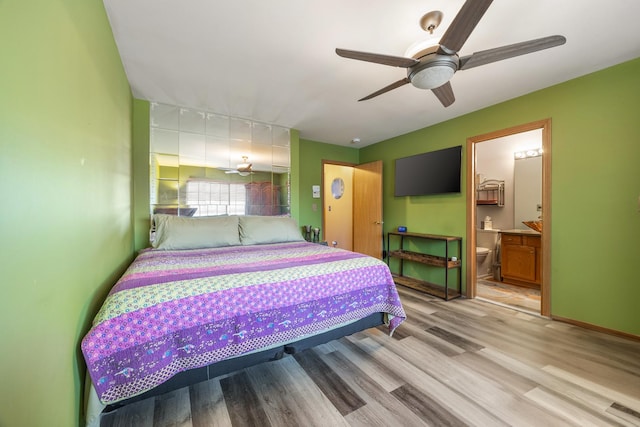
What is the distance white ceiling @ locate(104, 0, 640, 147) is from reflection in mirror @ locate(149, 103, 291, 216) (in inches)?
11.1

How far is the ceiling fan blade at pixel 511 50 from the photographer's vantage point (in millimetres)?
1375

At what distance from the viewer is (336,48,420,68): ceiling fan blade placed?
1.50m

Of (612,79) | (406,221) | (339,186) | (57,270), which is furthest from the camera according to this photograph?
(339,186)

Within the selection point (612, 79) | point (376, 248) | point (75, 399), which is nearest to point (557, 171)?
point (612, 79)

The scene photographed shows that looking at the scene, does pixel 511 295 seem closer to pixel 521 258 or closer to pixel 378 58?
pixel 521 258

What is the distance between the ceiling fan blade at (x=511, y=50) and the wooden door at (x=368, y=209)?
9.34ft

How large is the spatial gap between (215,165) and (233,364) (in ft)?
8.43

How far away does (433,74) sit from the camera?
1.63m

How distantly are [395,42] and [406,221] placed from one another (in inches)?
115

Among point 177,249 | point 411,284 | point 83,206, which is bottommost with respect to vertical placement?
point 411,284

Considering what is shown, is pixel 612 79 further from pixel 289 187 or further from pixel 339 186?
pixel 339 186

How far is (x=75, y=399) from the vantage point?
1.09 metres

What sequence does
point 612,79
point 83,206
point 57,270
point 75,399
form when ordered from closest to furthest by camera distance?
point 57,270 → point 75,399 → point 83,206 → point 612,79

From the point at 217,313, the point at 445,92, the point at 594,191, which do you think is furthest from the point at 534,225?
the point at 217,313
